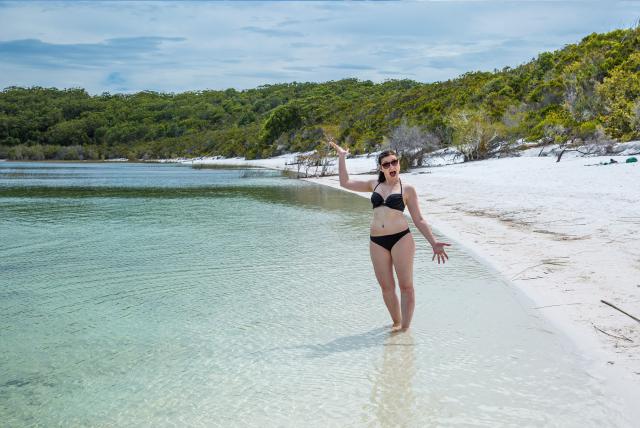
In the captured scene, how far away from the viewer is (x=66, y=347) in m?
5.60

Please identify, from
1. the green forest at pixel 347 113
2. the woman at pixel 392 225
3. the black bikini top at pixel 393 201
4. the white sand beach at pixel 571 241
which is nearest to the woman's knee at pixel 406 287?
the woman at pixel 392 225

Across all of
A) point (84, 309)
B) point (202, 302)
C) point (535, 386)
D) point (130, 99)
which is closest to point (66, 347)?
point (84, 309)

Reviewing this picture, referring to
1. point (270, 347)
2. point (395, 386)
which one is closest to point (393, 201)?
point (395, 386)

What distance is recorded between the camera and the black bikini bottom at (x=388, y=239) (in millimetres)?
5145

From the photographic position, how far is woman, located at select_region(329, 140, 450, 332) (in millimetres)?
5039

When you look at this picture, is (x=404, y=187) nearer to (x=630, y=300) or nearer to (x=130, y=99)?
(x=630, y=300)

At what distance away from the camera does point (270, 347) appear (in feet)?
17.9

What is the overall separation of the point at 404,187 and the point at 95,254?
800 centimetres

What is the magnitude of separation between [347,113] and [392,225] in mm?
78289

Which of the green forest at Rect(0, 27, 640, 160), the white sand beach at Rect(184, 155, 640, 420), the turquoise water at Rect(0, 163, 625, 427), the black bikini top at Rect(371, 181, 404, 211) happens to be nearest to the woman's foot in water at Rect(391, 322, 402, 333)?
the turquoise water at Rect(0, 163, 625, 427)

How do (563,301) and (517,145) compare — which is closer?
(563,301)

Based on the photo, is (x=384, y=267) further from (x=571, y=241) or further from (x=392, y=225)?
(x=571, y=241)

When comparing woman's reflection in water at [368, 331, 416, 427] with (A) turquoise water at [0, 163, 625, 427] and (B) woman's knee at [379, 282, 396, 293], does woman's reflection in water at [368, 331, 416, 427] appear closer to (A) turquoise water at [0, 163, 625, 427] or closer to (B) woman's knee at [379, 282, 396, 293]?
(A) turquoise water at [0, 163, 625, 427]

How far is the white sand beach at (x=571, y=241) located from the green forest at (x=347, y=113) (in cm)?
966
